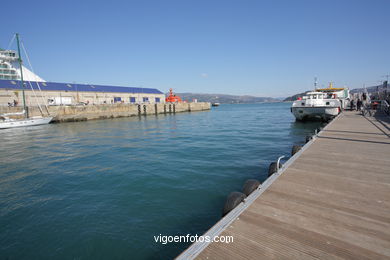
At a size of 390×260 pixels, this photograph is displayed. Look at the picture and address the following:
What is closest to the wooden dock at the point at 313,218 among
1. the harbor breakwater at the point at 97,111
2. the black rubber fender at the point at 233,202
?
the black rubber fender at the point at 233,202

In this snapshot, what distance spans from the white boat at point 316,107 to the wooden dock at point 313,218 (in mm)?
18748

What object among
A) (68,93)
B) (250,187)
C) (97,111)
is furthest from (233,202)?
(68,93)

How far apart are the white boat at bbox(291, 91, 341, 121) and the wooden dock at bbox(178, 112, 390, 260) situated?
18748 millimetres

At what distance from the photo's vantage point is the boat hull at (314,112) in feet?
72.4

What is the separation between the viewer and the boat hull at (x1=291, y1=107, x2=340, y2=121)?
22.1 metres

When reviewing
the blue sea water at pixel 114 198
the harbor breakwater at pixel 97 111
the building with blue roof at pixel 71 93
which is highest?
the building with blue roof at pixel 71 93

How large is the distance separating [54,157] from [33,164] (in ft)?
4.73

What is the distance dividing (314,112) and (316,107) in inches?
29.3

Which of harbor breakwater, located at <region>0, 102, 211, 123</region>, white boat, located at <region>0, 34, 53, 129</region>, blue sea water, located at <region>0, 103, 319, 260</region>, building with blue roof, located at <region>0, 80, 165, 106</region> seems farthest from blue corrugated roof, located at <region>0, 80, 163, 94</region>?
blue sea water, located at <region>0, 103, 319, 260</region>

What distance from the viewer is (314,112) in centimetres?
2306

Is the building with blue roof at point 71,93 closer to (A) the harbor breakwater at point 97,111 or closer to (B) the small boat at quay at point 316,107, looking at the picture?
(A) the harbor breakwater at point 97,111

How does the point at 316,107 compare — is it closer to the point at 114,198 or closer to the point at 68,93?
the point at 114,198

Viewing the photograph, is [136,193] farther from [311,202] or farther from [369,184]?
[369,184]

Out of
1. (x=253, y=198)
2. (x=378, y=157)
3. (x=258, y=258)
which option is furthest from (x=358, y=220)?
(x=378, y=157)
